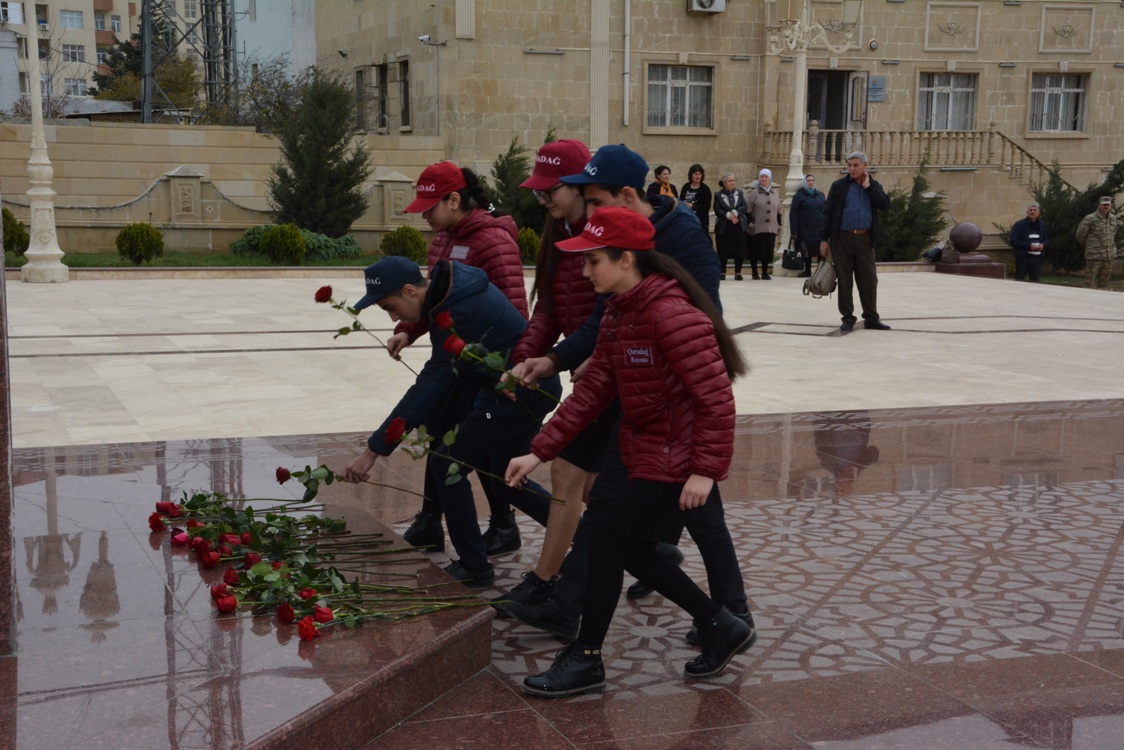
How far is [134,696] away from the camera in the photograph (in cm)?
348

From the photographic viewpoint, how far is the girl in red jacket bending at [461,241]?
5.06m

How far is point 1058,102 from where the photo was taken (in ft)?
→ 110

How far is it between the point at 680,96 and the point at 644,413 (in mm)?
27766

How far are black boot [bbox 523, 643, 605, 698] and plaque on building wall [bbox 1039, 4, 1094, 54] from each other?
107 ft

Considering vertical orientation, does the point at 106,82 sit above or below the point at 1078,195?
above

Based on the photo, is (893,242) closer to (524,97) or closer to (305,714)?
(524,97)

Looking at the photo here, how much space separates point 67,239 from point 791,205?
43.1ft

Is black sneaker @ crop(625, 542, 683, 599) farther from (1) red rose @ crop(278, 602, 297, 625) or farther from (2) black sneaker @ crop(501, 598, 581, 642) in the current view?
(1) red rose @ crop(278, 602, 297, 625)

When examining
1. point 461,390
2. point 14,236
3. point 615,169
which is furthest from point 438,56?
point 615,169

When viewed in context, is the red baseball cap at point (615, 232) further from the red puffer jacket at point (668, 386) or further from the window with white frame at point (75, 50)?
the window with white frame at point (75, 50)

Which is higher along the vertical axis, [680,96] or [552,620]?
[680,96]

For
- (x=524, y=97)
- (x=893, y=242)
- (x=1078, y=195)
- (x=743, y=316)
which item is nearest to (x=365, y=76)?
(x=524, y=97)

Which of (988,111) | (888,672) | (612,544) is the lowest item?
(888,672)

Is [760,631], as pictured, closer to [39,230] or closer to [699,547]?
[699,547]
